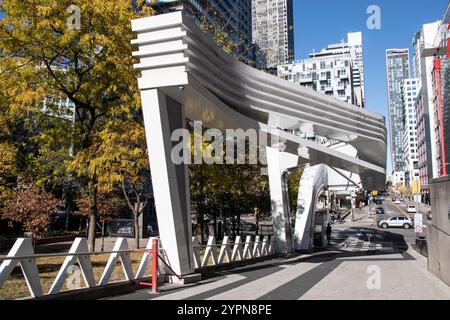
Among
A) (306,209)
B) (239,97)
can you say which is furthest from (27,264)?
(306,209)

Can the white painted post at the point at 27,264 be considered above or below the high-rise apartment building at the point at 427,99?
below

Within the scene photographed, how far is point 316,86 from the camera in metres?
131

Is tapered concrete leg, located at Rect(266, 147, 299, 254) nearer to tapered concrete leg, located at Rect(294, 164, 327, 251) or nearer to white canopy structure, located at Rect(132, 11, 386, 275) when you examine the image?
white canopy structure, located at Rect(132, 11, 386, 275)

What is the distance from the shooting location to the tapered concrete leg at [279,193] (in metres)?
22.3

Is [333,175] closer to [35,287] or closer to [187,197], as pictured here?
[187,197]

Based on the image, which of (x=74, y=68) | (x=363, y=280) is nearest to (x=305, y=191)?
(x=363, y=280)

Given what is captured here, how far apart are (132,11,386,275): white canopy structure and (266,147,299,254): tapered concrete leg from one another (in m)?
0.97

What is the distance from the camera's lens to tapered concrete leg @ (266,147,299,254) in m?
22.3

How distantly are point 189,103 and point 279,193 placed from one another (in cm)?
1095

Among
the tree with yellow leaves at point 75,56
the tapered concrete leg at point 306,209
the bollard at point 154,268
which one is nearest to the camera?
the bollard at point 154,268

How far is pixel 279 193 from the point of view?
22.5 metres

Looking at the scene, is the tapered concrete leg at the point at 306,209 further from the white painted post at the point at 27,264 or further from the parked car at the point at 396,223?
the parked car at the point at 396,223

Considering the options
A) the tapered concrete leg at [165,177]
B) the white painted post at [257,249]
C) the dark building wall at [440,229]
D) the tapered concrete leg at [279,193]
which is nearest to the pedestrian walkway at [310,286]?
the dark building wall at [440,229]

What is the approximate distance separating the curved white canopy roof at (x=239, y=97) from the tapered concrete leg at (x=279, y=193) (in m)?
0.91
